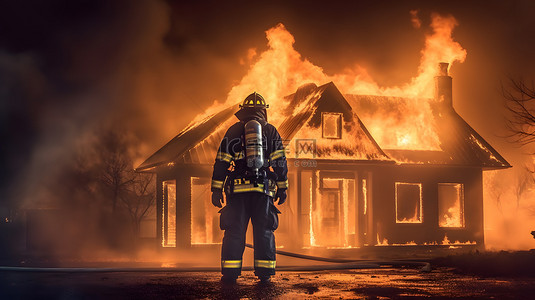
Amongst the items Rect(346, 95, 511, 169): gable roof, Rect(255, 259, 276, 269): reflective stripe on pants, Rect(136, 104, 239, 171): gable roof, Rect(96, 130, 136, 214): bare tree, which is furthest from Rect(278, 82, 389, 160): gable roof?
Rect(96, 130, 136, 214): bare tree

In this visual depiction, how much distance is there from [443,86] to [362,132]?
6621mm

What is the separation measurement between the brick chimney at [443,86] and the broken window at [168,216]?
449 inches

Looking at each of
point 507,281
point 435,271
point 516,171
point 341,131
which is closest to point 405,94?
point 341,131

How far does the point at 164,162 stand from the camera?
2047cm

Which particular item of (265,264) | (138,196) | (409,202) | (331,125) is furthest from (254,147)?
(138,196)

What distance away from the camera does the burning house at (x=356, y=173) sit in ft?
69.5

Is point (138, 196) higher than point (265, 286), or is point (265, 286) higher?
point (138, 196)

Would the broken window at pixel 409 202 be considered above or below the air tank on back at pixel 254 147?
below

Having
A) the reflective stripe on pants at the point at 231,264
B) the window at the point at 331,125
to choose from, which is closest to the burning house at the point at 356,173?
the window at the point at 331,125

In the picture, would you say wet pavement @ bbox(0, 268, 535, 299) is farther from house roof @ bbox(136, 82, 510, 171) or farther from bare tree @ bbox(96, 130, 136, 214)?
bare tree @ bbox(96, 130, 136, 214)

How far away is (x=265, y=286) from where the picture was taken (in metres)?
8.55

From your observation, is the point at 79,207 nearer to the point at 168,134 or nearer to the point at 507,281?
the point at 168,134

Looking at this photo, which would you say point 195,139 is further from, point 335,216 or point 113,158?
point 113,158

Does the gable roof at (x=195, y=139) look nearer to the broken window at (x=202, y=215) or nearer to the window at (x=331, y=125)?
the broken window at (x=202, y=215)
